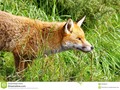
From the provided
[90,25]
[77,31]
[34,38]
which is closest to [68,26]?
[77,31]

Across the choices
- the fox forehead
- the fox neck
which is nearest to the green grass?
the fox neck

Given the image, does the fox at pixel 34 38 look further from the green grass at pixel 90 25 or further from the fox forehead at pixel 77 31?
the green grass at pixel 90 25

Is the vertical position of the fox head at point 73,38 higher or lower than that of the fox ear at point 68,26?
lower

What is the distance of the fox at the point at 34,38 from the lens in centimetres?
626

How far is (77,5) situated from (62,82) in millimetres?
2026

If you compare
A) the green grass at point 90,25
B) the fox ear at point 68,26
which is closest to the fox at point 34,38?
the fox ear at point 68,26

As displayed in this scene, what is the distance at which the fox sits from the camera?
6.26 meters

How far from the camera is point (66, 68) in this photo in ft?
20.2

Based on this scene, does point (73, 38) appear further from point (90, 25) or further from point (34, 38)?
point (90, 25)

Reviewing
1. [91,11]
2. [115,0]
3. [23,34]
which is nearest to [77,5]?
[91,11]

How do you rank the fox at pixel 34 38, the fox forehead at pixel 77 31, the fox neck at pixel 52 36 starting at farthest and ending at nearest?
1. the fox forehead at pixel 77 31
2. the fox neck at pixel 52 36
3. the fox at pixel 34 38

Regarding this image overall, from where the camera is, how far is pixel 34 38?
6.34m

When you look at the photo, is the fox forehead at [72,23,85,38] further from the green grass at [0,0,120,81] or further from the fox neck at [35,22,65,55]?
the green grass at [0,0,120,81]

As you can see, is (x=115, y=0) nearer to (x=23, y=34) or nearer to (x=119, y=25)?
(x=119, y=25)
